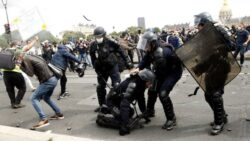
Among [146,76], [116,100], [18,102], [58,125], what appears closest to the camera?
[146,76]

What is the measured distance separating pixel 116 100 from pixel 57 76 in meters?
1.43

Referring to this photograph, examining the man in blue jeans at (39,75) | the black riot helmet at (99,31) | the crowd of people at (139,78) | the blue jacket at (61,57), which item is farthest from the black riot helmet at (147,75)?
the blue jacket at (61,57)

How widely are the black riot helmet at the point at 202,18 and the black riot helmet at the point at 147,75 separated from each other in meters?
1.03

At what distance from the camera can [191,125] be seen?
229 inches

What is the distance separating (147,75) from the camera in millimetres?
5531

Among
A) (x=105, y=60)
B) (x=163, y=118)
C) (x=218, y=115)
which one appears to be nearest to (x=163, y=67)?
(x=218, y=115)

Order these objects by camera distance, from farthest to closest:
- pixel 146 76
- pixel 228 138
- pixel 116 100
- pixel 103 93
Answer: pixel 103 93 → pixel 116 100 → pixel 146 76 → pixel 228 138

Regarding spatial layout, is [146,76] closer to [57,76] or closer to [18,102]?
[57,76]

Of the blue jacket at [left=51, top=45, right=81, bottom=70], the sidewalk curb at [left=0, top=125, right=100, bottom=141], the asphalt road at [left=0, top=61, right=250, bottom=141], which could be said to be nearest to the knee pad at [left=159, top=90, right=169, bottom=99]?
the asphalt road at [left=0, top=61, right=250, bottom=141]

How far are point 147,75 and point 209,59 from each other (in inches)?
39.0

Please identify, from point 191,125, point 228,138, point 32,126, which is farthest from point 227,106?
point 32,126

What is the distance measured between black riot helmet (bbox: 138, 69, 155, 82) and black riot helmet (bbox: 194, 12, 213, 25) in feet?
3.38

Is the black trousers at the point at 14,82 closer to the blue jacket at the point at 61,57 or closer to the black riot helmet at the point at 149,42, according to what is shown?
the blue jacket at the point at 61,57

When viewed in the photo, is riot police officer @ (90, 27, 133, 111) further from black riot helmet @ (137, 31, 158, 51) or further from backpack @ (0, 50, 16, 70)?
backpack @ (0, 50, 16, 70)
